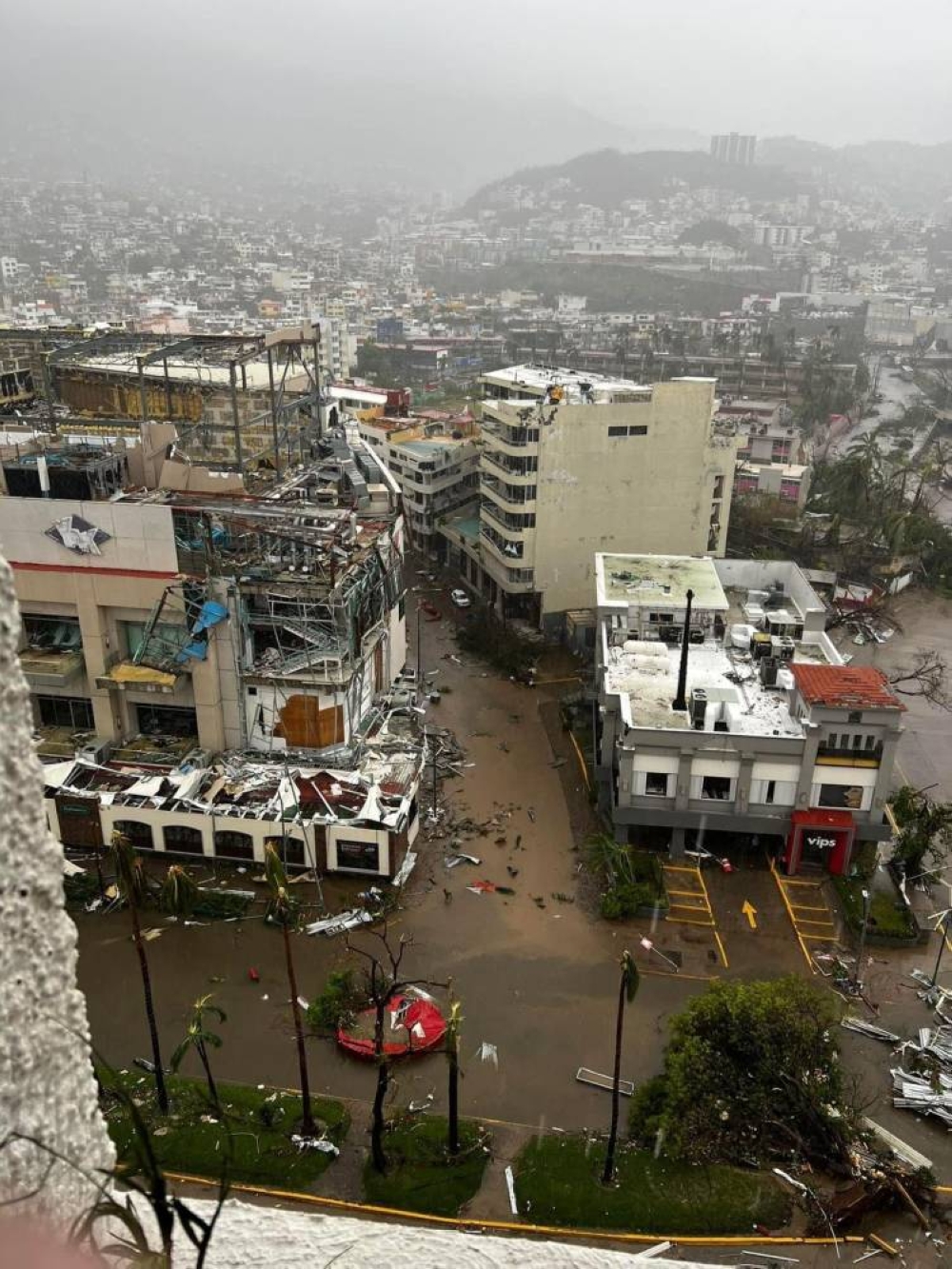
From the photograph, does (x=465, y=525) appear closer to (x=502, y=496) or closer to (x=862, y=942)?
(x=502, y=496)

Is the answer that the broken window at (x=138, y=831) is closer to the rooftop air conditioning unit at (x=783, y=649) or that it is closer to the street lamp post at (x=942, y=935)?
the rooftop air conditioning unit at (x=783, y=649)

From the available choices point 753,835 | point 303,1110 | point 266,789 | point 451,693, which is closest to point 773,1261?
point 303,1110

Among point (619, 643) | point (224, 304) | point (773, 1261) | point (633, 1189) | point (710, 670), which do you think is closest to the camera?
point (773, 1261)

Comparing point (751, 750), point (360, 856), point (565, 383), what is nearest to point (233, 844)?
point (360, 856)

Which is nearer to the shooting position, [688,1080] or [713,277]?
[688,1080]

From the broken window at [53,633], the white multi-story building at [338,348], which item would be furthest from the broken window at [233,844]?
the white multi-story building at [338,348]

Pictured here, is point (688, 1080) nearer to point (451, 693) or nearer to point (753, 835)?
point (753, 835)

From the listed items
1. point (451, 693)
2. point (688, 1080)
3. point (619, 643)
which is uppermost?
point (619, 643)
